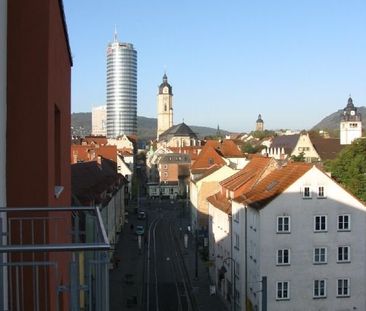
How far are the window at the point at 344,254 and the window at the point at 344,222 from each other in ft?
3.23

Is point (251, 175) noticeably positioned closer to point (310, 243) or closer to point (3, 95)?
point (310, 243)

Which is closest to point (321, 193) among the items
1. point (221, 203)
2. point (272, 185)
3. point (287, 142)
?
point (272, 185)

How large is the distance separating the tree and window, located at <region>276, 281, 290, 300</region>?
17407 mm

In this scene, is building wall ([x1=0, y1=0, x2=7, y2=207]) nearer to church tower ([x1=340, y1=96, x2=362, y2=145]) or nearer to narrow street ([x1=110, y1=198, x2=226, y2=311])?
narrow street ([x1=110, y1=198, x2=226, y2=311])

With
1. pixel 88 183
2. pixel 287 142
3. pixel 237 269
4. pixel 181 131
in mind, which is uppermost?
pixel 181 131

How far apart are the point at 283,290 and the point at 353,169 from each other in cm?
2127

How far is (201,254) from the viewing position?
51.7m

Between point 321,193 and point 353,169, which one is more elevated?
point 353,169

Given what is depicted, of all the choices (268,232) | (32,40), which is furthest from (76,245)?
(268,232)

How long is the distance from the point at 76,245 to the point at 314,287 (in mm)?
28500

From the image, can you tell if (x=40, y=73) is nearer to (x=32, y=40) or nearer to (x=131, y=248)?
(x=32, y=40)

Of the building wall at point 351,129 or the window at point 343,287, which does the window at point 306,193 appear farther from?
the building wall at point 351,129

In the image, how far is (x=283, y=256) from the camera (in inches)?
1188

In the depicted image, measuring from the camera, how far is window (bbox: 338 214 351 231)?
100 feet
